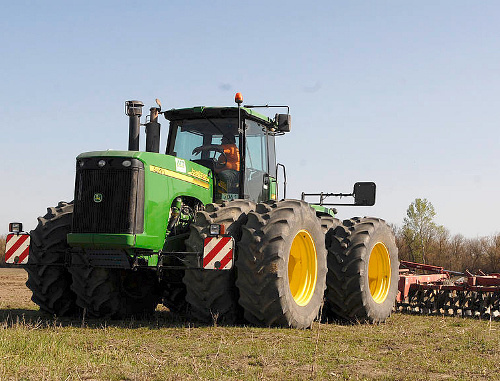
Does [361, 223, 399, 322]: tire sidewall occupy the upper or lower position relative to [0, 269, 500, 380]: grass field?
upper

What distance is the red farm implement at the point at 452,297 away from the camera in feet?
37.2

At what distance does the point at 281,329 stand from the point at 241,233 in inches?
54.0

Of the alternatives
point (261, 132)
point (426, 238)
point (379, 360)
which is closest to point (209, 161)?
point (261, 132)

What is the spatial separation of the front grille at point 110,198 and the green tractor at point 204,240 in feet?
0.05

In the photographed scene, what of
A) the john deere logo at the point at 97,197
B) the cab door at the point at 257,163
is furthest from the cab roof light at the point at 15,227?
the cab door at the point at 257,163

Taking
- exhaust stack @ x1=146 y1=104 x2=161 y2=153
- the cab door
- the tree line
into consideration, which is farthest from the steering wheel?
the tree line

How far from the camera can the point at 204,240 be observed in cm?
816

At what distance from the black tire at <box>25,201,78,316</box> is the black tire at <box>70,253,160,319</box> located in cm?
35

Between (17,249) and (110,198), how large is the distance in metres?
1.81

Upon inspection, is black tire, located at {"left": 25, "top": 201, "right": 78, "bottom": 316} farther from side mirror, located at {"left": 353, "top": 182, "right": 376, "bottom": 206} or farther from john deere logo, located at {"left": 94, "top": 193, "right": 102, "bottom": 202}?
side mirror, located at {"left": 353, "top": 182, "right": 376, "bottom": 206}

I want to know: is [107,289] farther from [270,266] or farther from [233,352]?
[233,352]

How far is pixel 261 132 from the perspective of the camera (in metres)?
10.7

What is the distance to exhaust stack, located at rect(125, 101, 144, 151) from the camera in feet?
32.6

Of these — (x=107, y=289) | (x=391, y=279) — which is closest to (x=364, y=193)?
(x=391, y=279)
